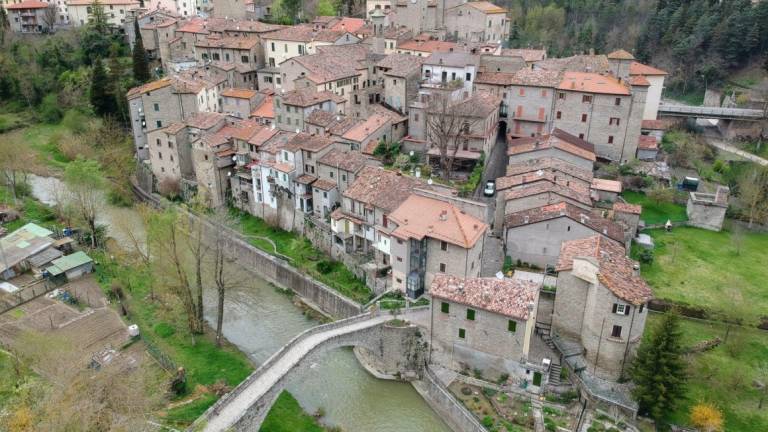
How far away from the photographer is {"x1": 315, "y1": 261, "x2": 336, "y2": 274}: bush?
3731 centimetres

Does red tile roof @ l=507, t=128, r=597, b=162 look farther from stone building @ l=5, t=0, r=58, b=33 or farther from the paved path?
stone building @ l=5, t=0, r=58, b=33

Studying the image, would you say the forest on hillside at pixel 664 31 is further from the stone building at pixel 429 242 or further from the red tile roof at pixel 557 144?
the stone building at pixel 429 242

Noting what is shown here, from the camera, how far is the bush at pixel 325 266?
1469 inches

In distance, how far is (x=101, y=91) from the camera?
5672cm

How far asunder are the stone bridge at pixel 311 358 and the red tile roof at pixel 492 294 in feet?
8.34

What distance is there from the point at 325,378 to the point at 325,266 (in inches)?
367

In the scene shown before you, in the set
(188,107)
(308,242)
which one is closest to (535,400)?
(308,242)

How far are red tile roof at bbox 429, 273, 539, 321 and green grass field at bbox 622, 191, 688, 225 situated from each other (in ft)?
57.2

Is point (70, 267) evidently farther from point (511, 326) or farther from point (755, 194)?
point (755, 194)

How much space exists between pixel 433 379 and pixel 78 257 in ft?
83.2

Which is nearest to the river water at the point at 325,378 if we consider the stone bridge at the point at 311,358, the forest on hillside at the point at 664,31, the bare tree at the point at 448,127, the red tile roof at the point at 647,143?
the stone bridge at the point at 311,358

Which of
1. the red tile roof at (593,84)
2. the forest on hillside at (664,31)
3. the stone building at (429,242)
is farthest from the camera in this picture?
the forest on hillside at (664,31)

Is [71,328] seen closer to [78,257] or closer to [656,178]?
[78,257]

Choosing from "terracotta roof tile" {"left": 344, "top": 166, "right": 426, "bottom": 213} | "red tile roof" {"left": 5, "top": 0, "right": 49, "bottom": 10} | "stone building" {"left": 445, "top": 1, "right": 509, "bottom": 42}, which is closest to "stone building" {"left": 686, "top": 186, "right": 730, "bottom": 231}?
"terracotta roof tile" {"left": 344, "top": 166, "right": 426, "bottom": 213}
